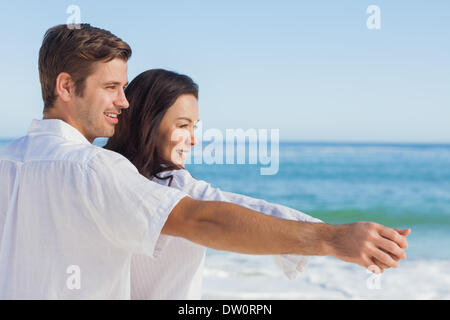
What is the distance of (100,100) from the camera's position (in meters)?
1.92

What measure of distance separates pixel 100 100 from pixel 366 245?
1038mm

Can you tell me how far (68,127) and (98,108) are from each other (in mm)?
278

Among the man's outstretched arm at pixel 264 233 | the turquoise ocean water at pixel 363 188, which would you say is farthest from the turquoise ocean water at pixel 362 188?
the man's outstretched arm at pixel 264 233

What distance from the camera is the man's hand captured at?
133 cm

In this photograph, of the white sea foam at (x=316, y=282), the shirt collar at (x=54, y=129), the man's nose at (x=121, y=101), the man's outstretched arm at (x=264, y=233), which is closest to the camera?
the man's outstretched arm at (x=264, y=233)

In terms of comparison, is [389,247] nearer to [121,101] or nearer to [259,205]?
[259,205]

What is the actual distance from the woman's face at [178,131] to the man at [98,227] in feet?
1.91

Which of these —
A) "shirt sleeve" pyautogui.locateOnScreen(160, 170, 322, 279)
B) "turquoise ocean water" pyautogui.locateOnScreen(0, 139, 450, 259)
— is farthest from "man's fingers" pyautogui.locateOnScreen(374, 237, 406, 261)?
"turquoise ocean water" pyautogui.locateOnScreen(0, 139, 450, 259)

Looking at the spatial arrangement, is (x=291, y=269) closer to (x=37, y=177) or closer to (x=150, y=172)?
(x=150, y=172)

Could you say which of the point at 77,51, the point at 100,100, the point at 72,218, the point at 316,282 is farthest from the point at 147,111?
the point at 316,282

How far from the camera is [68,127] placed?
1648 millimetres

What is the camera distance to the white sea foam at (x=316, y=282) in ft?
24.5

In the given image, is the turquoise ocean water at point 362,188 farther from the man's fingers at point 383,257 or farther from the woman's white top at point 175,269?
the man's fingers at point 383,257
